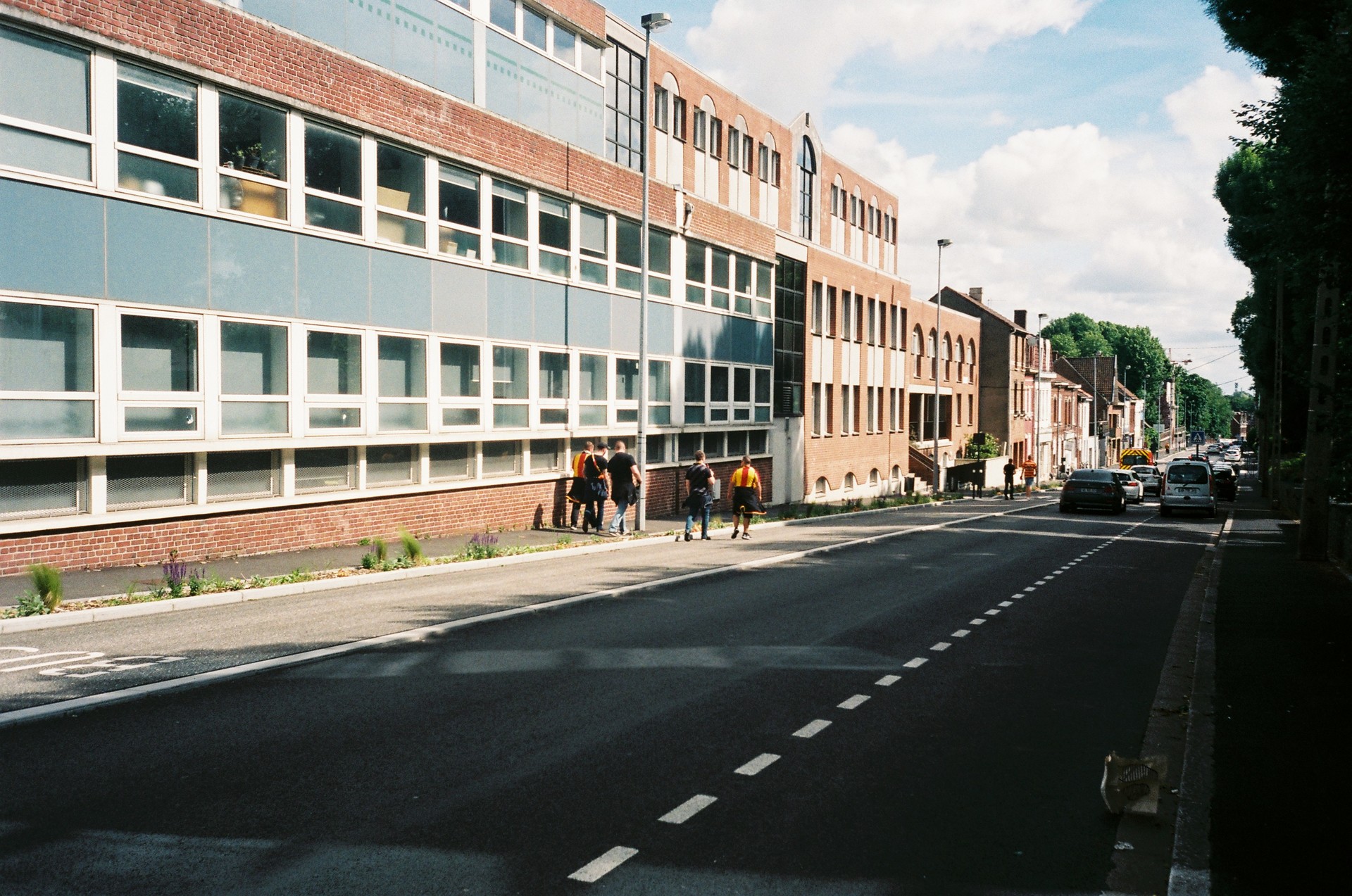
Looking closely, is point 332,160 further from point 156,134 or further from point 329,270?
point 156,134

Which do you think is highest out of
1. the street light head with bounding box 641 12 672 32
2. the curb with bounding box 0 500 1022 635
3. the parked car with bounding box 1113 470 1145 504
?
the street light head with bounding box 641 12 672 32

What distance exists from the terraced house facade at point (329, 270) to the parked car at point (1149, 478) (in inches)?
1194

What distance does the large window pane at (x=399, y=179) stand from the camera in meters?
19.5

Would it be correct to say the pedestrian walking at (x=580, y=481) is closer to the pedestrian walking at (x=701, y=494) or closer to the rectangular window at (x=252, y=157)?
the pedestrian walking at (x=701, y=494)

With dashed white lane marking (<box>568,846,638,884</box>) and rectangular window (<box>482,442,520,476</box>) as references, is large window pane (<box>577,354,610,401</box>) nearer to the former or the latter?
rectangular window (<box>482,442,520,476</box>)

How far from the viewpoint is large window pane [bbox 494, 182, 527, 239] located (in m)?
22.7

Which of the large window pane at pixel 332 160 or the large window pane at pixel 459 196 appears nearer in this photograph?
the large window pane at pixel 332 160

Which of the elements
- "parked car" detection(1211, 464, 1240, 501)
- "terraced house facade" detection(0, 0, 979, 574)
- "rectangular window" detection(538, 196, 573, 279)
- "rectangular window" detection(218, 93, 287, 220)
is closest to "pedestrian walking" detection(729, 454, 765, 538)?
"terraced house facade" detection(0, 0, 979, 574)

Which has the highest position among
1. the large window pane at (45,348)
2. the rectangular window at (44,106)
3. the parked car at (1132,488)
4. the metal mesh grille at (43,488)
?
the rectangular window at (44,106)

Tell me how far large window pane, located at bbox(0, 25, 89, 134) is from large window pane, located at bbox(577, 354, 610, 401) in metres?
12.8

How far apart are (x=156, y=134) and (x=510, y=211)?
28.5 ft

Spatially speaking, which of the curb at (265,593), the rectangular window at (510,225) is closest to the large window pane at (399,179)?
the rectangular window at (510,225)

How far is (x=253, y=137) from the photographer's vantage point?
16.9m

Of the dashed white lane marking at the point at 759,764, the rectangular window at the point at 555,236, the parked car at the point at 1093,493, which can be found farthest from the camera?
the parked car at the point at 1093,493
